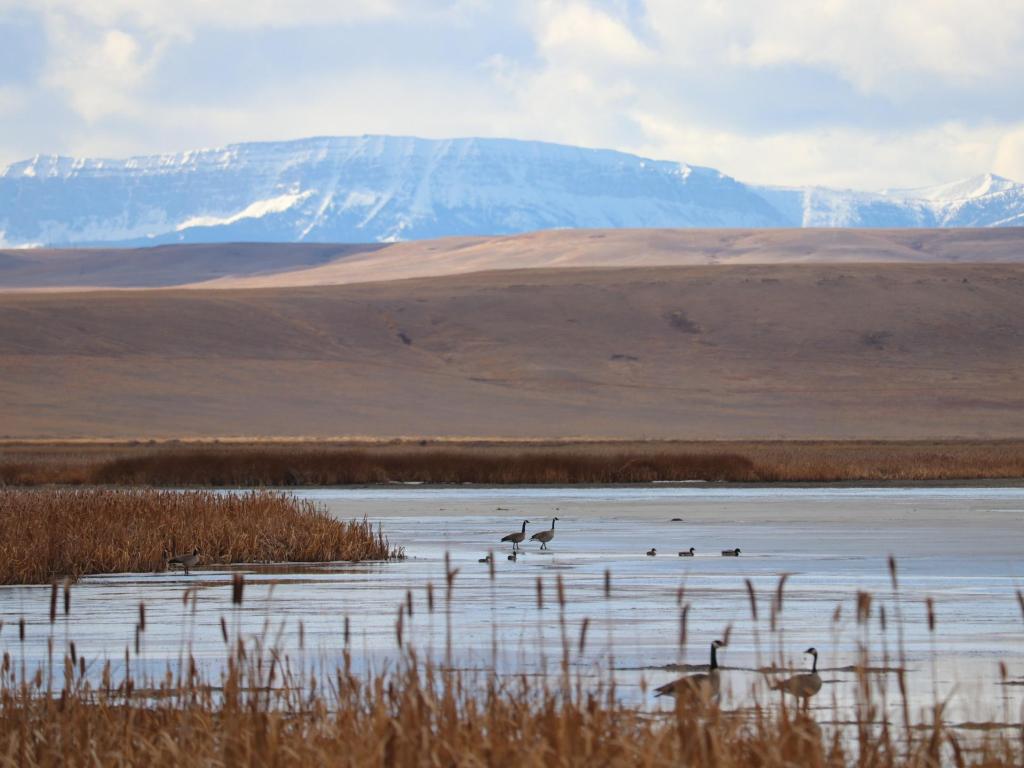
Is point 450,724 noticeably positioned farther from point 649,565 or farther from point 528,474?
point 528,474

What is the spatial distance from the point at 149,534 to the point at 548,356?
93035mm

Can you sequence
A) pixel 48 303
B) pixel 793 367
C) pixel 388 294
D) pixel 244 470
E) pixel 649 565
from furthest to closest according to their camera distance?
pixel 388 294 → pixel 48 303 → pixel 793 367 → pixel 244 470 → pixel 649 565

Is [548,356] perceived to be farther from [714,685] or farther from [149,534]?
[714,685]

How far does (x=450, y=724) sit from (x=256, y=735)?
83cm

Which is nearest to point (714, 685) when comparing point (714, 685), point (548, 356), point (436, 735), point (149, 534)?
point (714, 685)

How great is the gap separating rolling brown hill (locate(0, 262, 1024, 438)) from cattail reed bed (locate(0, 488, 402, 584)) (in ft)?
215

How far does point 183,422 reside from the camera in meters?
94.3

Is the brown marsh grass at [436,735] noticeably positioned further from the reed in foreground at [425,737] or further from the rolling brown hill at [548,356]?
the rolling brown hill at [548,356]

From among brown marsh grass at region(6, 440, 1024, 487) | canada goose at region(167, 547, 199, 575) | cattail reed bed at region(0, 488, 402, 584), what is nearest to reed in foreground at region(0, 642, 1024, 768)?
canada goose at region(167, 547, 199, 575)

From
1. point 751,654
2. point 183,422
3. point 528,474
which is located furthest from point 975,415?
point 751,654

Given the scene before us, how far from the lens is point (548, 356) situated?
116m

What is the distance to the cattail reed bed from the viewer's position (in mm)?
21500

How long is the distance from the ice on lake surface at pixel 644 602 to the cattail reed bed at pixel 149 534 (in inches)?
23.0

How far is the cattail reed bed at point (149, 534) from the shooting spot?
2150cm
